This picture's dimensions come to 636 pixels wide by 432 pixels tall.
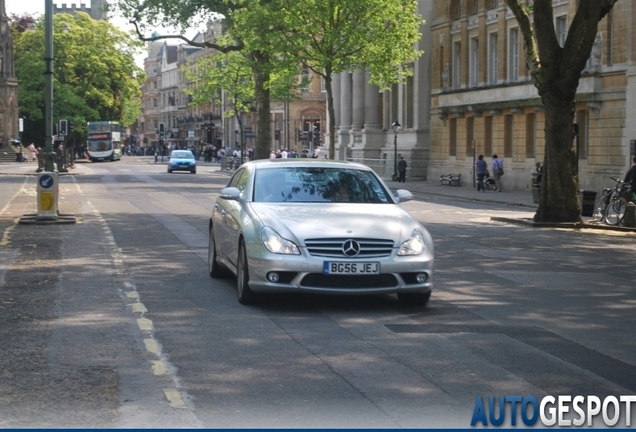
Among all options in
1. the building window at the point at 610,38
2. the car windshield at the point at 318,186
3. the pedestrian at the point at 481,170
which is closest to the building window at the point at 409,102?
the pedestrian at the point at 481,170

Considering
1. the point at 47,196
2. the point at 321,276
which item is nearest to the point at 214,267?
the point at 321,276

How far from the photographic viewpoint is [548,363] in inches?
356

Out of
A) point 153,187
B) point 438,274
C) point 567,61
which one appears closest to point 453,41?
point 153,187

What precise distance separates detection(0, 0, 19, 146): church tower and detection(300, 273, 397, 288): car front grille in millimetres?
100533

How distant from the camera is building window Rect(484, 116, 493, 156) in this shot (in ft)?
182

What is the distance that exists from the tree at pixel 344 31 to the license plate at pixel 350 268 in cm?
4129

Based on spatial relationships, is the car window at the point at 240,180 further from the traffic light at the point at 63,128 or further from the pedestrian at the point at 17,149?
the pedestrian at the point at 17,149

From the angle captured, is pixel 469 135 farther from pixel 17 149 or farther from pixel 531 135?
pixel 17 149

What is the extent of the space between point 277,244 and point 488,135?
4501 centimetres

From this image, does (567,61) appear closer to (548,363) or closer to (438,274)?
(438,274)

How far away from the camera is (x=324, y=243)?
455 inches

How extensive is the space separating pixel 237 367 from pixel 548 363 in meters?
2.35

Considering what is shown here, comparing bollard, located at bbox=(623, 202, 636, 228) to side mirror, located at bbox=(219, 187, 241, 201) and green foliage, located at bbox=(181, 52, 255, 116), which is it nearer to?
side mirror, located at bbox=(219, 187, 241, 201)

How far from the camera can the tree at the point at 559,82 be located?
25359 mm
